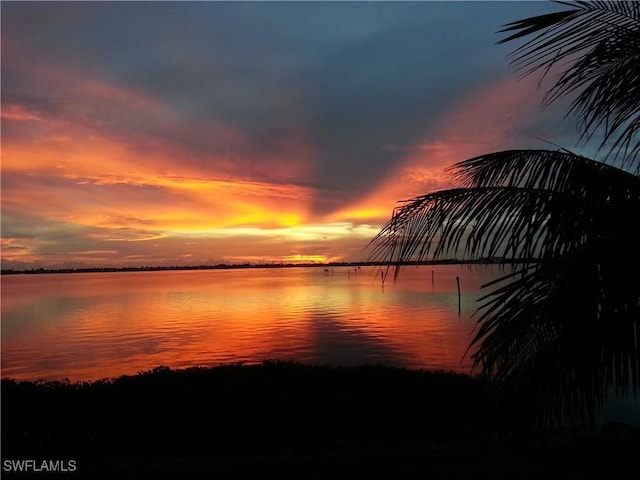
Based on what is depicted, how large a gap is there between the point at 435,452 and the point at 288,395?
160 inches

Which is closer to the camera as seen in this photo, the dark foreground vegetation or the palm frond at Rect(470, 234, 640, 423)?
the palm frond at Rect(470, 234, 640, 423)

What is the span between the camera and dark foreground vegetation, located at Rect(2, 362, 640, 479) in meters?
8.96

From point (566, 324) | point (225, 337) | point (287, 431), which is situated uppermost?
point (566, 324)

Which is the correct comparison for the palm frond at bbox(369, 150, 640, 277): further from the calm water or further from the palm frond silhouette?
the calm water

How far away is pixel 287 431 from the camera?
1212 cm

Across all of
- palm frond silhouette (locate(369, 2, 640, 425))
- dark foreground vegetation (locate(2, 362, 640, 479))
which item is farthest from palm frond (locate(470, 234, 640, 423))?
dark foreground vegetation (locate(2, 362, 640, 479))

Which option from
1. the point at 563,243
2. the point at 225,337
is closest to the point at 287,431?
the point at 563,243

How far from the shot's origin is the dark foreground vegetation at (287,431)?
→ 29.4 ft

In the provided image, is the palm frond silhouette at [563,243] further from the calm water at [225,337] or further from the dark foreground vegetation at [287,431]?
the calm water at [225,337]

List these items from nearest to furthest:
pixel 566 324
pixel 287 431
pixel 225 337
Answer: pixel 566 324 → pixel 287 431 → pixel 225 337

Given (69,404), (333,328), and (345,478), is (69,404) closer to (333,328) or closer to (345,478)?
(345,478)

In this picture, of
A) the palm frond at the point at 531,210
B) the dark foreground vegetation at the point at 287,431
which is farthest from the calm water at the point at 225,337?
the palm frond at the point at 531,210

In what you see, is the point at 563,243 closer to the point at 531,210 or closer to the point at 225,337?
the point at 531,210

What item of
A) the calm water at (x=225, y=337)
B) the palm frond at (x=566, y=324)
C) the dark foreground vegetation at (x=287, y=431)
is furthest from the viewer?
the calm water at (x=225, y=337)
